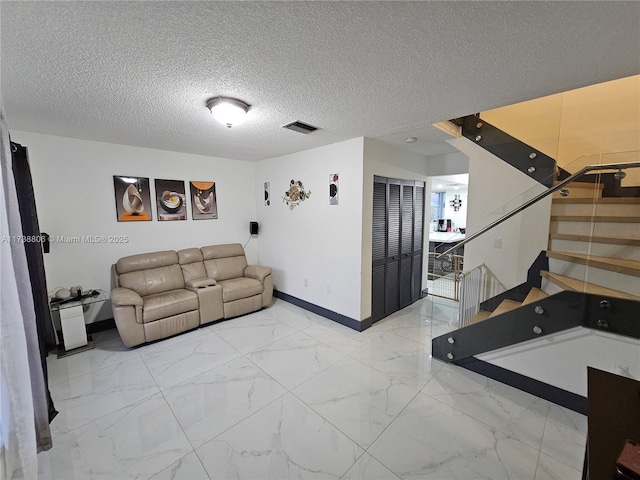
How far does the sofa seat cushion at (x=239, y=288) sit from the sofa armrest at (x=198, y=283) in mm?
182

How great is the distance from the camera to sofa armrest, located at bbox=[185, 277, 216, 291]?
361 cm

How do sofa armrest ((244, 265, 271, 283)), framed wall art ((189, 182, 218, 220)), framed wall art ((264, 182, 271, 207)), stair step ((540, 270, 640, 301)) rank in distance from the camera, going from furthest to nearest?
framed wall art ((264, 182, 271, 207))
framed wall art ((189, 182, 218, 220))
sofa armrest ((244, 265, 271, 283))
stair step ((540, 270, 640, 301))

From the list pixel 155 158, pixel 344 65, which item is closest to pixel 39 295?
pixel 155 158

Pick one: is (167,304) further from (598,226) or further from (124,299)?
(598,226)

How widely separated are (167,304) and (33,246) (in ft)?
4.31

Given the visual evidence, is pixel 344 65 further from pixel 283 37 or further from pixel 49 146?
pixel 49 146

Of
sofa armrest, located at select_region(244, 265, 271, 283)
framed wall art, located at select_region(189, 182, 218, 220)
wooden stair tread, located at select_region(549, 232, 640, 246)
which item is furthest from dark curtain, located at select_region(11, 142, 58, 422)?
wooden stair tread, located at select_region(549, 232, 640, 246)

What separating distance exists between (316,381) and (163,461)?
123cm

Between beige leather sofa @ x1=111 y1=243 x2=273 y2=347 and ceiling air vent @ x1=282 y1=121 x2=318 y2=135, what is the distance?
2.25 metres

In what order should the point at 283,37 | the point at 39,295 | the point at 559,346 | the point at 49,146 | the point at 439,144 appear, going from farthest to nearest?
1. the point at 439,144
2. the point at 49,146
3. the point at 39,295
4. the point at 559,346
5. the point at 283,37

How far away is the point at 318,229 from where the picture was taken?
3801 millimetres

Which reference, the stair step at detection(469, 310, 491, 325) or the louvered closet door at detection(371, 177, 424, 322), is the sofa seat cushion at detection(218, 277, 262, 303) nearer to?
the louvered closet door at detection(371, 177, 424, 322)

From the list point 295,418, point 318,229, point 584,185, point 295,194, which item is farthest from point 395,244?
point 295,418

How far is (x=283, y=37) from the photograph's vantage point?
1.34 m
